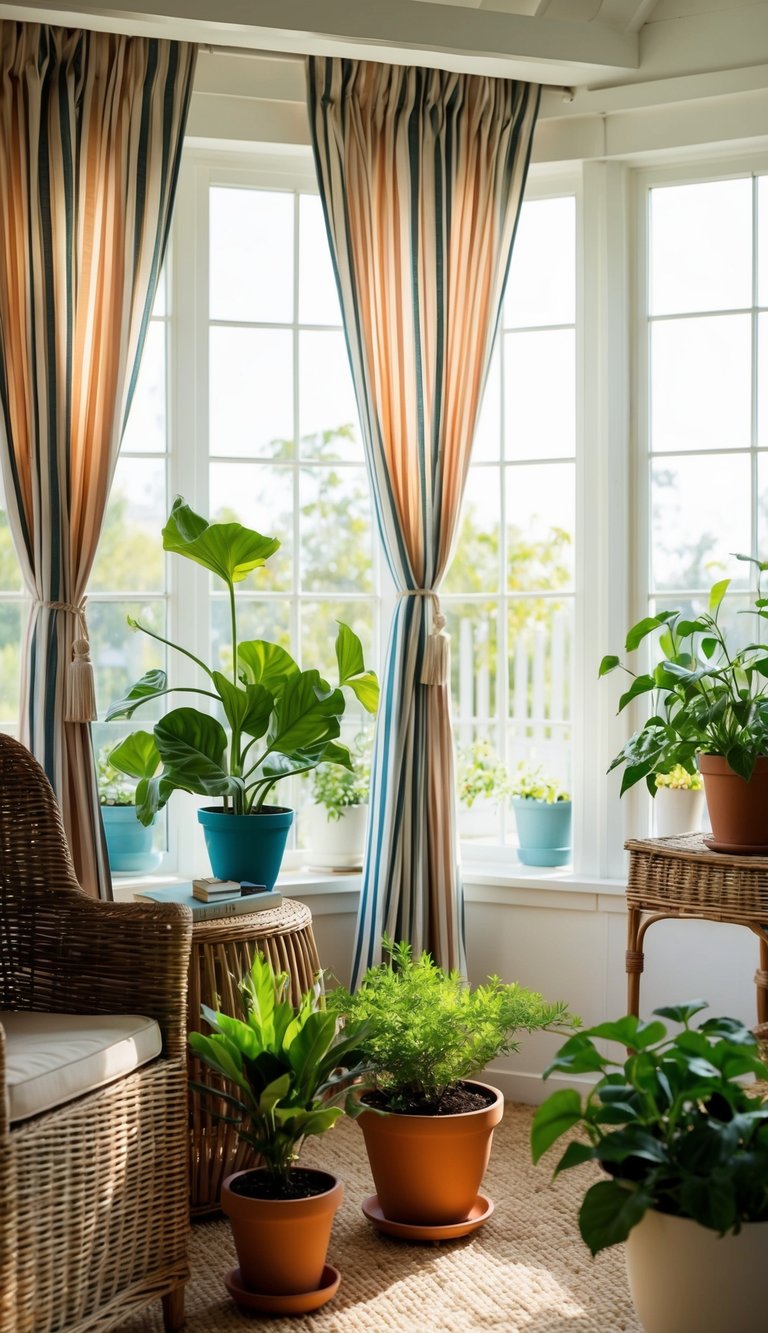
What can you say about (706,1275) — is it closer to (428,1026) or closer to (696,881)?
(428,1026)

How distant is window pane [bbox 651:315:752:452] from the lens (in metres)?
3.37

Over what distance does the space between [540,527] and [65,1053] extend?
6.91 feet

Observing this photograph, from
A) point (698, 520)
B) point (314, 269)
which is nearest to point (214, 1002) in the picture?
point (698, 520)

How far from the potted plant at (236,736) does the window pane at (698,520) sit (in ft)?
3.60

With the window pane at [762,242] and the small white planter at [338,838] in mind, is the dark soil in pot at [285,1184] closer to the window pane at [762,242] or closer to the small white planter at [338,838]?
the small white planter at [338,838]

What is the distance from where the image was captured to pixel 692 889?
2.70 metres

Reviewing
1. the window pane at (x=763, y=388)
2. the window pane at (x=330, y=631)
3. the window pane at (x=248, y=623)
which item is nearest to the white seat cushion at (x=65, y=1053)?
the window pane at (x=248, y=623)

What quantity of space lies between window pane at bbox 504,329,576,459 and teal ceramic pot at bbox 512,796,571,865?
975mm

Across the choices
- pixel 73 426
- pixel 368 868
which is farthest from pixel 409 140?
pixel 368 868

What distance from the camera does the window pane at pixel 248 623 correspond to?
11.4 feet

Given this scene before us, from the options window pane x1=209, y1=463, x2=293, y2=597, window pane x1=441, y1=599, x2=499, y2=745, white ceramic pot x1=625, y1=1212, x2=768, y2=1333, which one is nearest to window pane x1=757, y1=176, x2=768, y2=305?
window pane x1=441, y1=599, x2=499, y2=745

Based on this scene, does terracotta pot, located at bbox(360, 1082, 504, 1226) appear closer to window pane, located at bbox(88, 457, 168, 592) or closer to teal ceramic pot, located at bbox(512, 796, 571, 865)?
teal ceramic pot, located at bbox(512, 796, 571, 865)

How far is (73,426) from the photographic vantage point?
3.10 meters

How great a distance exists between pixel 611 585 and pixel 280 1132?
1746 mm
